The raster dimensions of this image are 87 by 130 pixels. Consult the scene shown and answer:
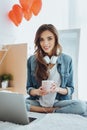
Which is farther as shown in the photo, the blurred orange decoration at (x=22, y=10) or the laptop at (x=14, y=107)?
the blurred orange decoration at (x=22, y=10)

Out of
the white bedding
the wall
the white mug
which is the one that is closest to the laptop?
the white bedding

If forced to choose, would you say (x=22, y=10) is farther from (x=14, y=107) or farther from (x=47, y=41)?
(x=14, y=107)

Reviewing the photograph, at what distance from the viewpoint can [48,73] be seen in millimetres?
1715

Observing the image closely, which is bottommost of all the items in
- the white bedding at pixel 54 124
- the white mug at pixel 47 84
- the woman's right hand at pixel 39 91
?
the white bedding at pixel 54 124

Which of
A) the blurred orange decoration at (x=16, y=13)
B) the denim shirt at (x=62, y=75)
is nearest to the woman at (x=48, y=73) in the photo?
the denim shirt at (x=62, y=75)

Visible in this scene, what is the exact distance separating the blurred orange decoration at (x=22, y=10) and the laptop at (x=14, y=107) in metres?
1.34

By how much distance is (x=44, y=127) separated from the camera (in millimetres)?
997

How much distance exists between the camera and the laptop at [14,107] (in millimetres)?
1077

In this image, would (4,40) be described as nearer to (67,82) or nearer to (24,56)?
(24,56)

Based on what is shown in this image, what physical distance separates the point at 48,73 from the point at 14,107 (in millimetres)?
664

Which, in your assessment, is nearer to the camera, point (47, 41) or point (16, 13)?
point (47, 41)

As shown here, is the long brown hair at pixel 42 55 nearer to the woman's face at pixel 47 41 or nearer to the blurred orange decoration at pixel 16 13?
the woman's face at pixel 47 41

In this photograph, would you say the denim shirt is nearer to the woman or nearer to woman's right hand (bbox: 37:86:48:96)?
the woman

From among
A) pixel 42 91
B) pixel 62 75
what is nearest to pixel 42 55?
pixel 62 75
